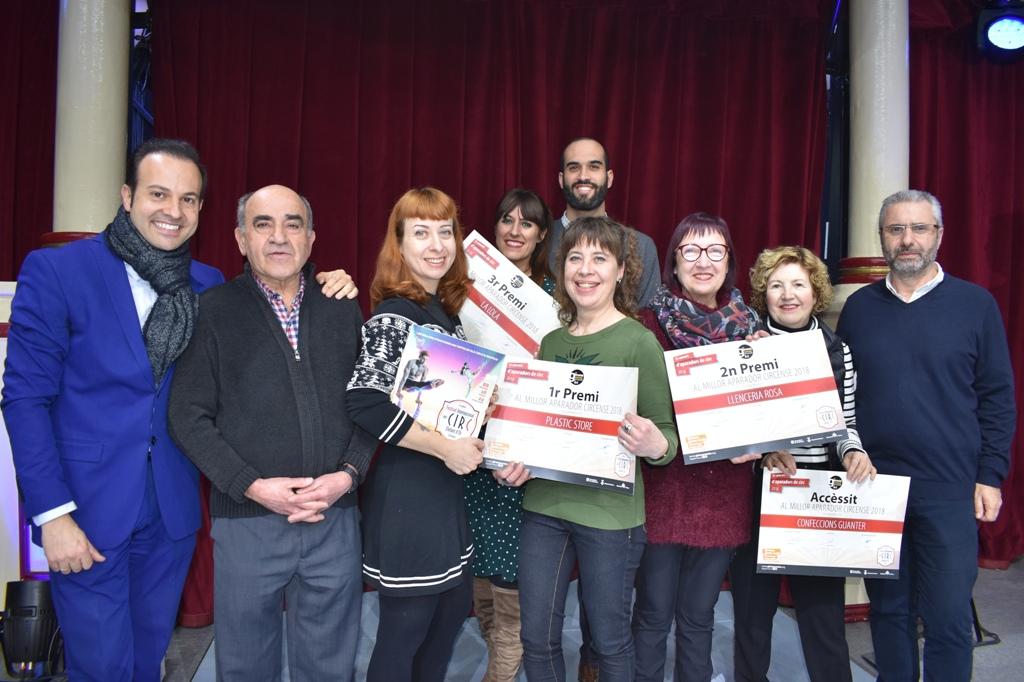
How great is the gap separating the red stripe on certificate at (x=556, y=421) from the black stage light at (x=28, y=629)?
1726 mm

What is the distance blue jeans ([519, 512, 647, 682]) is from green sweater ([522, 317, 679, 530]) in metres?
0.03

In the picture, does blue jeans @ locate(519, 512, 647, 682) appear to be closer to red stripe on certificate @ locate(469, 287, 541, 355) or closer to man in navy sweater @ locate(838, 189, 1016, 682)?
red stripe on certificate @ locate(469, 287, 541, 355)

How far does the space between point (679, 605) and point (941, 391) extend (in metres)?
1.10

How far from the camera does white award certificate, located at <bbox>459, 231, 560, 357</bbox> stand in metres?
2.27

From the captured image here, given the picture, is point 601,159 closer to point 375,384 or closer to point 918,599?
point 375,384

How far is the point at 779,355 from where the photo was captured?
6.24 ft

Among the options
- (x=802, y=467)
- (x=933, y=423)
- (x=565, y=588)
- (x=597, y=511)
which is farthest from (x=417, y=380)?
(x=933, y=423)

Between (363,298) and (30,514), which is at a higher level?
(363,298)

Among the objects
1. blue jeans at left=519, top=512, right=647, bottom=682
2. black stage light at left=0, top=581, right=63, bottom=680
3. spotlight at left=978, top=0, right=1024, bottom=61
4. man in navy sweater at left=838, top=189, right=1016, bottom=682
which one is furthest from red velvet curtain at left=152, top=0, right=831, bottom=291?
blue jeans at left=519, top=512, right=647, bottom=682

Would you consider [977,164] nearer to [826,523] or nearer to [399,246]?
[826,523]

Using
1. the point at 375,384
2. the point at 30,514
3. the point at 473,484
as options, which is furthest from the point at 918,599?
the point at 30,514

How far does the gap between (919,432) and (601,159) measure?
1.62 meters

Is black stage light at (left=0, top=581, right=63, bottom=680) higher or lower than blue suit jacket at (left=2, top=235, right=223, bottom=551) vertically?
lower

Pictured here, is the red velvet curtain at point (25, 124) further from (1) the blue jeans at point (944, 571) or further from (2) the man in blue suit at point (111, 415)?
(1) the blue jeans at point (944, 571)
